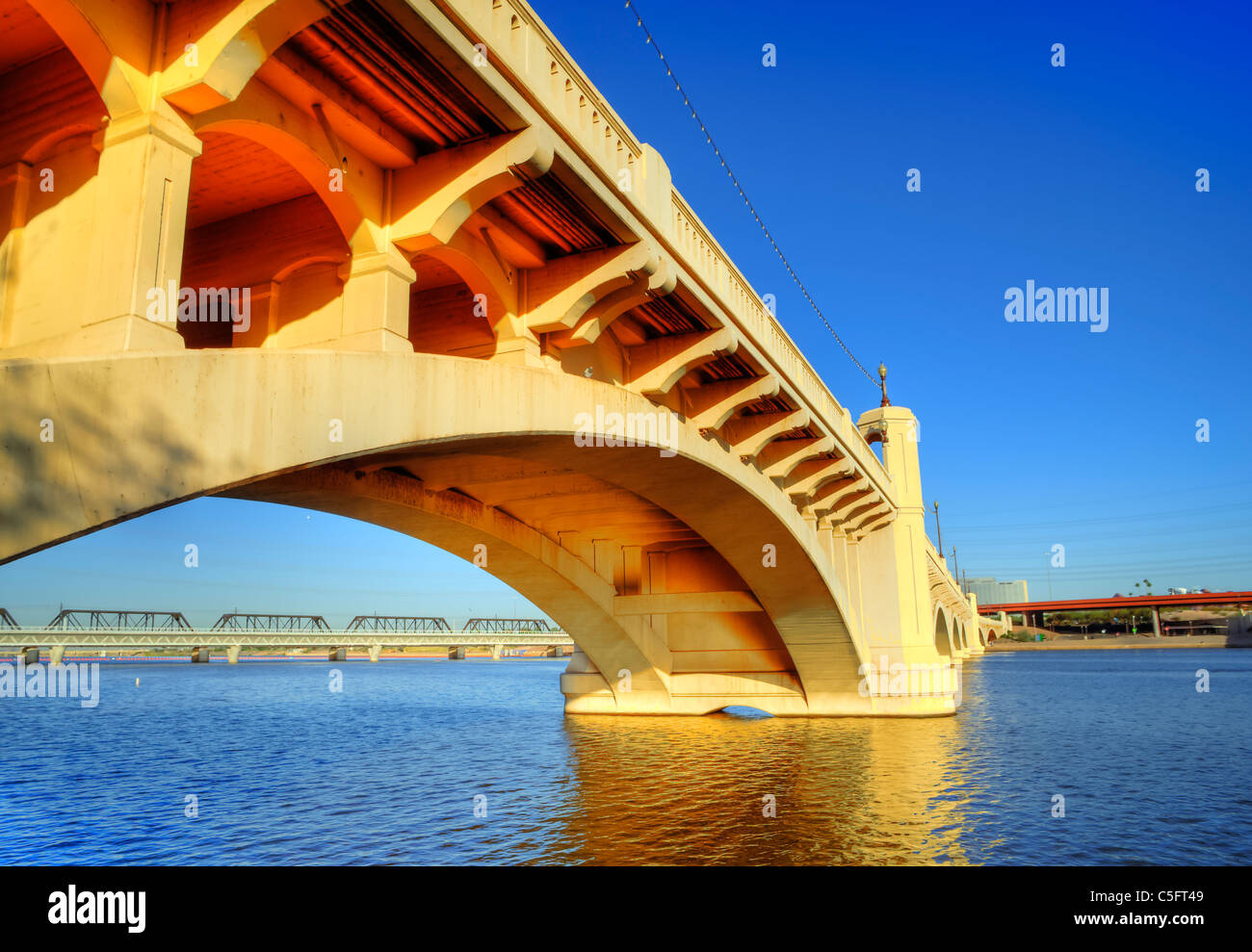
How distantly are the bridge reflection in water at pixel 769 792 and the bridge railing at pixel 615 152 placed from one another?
8.41m

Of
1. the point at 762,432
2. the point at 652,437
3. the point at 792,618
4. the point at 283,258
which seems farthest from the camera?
the point at 792,618

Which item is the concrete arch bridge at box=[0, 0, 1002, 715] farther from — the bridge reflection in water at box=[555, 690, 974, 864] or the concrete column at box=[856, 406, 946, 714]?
the concrete column at box=[856, 406, 946, 714]

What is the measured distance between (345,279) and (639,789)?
12179 mm

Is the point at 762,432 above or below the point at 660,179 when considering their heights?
below

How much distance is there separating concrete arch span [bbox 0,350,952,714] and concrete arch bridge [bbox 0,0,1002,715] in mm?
25

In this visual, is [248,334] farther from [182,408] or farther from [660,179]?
[660,179]

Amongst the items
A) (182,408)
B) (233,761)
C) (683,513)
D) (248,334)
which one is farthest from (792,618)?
(182,408)

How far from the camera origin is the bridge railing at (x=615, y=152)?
7.84 meters

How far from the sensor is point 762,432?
18359 mm

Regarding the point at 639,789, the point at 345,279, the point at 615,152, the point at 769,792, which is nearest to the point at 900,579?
the point at 769,792

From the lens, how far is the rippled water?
12.2m

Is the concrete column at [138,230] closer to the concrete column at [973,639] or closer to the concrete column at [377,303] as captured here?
the concrete column at [377,303]

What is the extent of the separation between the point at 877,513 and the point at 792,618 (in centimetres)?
633

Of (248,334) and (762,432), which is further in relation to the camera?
(762,432)
